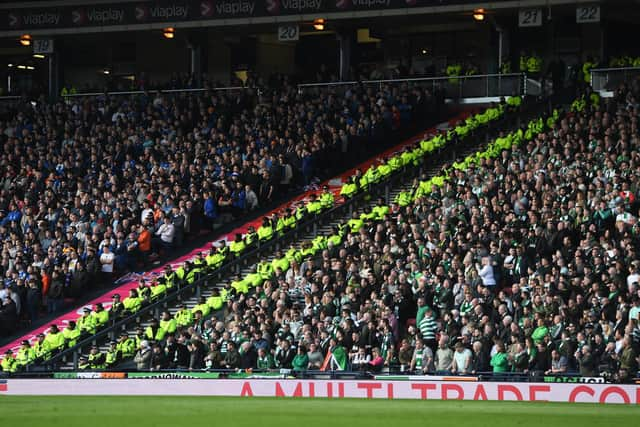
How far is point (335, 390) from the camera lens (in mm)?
22688

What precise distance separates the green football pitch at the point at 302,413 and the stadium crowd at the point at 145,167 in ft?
27.9

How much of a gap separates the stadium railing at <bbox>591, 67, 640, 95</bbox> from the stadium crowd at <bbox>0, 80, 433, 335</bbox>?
4.92m

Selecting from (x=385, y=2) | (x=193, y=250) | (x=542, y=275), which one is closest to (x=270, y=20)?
(x=385, y=2)

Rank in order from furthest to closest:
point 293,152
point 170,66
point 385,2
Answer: point 170,66 → point 385,2 → point 293,152

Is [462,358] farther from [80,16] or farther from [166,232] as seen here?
[80,16]

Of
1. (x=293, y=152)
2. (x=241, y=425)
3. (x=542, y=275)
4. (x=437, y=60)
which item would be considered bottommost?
(x=241, y=425)

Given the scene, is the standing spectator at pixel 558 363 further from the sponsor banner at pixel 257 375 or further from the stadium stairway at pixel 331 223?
the stadium stairway at pixel 331 223

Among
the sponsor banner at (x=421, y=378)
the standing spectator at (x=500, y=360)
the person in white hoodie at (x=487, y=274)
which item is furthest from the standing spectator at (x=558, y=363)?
the person in white hoodie at (x=487, y=274)

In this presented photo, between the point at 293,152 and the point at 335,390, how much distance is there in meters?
12.2

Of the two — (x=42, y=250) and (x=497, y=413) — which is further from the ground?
(x=42, y=250)

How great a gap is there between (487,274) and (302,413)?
591 centimetres

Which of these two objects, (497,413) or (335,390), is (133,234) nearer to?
(335,390)

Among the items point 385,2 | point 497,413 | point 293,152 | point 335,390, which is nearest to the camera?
point 497,413

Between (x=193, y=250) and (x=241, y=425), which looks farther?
(x=193, y=250)
